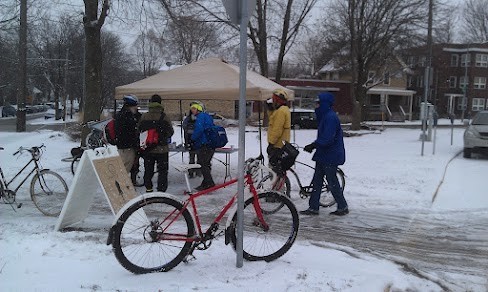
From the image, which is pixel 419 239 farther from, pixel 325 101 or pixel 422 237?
pixel 325 101

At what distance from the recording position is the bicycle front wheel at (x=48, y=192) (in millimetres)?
7109

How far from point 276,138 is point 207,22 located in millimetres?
21533

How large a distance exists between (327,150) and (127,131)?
11.1ft

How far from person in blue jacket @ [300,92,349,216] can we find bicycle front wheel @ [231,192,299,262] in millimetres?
2155

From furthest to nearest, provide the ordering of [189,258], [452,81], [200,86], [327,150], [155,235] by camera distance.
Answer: [452,81] → [200,86] → [327,150] → [189,258] → [155,235]

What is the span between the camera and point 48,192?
24.0 feet

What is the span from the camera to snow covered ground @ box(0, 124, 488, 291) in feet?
14.7

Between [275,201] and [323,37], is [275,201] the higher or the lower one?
the lower one

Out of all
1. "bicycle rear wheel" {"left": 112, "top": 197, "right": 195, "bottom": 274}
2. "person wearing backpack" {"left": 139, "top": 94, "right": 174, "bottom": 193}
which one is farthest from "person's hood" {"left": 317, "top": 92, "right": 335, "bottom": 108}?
"bicycle rear wheel" {"left": 112, "top": 197, "right": 195, "bottom": 274}

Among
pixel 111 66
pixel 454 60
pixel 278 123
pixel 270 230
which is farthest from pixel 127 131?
pixel 454 60

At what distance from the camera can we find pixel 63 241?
554 centimetres

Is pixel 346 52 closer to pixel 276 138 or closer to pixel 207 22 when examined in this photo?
pixel 207 22

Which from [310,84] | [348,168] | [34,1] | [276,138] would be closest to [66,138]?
[34,1]

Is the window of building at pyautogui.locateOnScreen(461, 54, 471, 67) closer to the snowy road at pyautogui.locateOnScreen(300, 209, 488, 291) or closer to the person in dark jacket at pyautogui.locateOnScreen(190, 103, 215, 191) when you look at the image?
the snowy road at pyautogui.locateOnScreen(300, 209, 488, 291)
